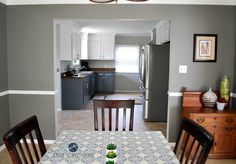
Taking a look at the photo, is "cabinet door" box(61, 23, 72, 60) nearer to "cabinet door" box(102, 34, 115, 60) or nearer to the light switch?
"cabinet door" box(102, 34, 115, 60)

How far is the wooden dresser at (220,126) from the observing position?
2.78 metres

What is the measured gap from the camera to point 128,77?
845 cm

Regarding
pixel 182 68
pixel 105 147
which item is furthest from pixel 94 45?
pixel 105 147

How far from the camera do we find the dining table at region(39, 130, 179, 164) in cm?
138

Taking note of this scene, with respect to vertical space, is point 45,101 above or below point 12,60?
below

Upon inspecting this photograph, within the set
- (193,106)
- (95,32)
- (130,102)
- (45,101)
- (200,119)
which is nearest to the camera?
(130,102)

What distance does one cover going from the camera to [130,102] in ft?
7.08

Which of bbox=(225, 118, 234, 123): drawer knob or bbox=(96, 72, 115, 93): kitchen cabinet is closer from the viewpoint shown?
bbox=(225, 118, 234, 123): drawer knob

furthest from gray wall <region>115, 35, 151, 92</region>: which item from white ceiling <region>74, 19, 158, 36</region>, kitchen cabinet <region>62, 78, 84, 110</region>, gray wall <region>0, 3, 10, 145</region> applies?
gray wall <region>0, 3, 10, 145</region>

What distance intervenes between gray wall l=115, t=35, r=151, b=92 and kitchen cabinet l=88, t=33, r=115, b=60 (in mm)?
520

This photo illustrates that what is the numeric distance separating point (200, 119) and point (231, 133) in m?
0.46

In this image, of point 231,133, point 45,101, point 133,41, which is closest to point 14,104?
point 45,101

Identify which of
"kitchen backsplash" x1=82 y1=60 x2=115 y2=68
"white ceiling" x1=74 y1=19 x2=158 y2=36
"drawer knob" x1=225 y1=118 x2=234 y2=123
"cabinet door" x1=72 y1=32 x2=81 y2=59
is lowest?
"drawer knob" x1=225 y1=118 x2=234 y2=123

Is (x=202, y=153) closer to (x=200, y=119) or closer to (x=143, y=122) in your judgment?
(x=200, y=119)
